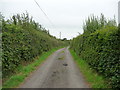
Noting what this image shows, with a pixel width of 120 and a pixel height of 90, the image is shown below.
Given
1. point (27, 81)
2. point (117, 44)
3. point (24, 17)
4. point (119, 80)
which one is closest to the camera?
point (119, 80)

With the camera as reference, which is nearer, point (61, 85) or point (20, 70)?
point (61, 85)

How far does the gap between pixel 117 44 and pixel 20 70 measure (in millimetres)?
6360

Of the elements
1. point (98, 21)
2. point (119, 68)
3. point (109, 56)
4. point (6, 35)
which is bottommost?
point (119, 68)

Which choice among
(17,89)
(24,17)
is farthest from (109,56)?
(24,17)

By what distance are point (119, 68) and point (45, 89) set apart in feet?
10.6

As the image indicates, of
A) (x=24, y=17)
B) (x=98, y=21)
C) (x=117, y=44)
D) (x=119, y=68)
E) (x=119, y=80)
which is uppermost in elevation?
(x=24, y=17)

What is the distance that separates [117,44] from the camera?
255 inches

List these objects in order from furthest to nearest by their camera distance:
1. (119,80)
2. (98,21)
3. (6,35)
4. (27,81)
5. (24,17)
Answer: (24,17) < (98,21) < (6,35) < (27,81) < (119,80)

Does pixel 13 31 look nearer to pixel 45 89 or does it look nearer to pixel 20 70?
pixel 20 70

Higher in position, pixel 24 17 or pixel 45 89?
pixel 24 17

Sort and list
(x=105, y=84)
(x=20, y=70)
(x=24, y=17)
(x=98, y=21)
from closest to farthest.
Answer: (x=105, y=84) → (x=20, y=70) → (x=98, y=21) → (x=24, y=17)

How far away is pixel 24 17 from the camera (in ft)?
53.3

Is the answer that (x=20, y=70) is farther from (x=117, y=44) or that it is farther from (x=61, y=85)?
(x=117, y=44)

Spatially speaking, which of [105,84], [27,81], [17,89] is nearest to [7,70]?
[27,81]
